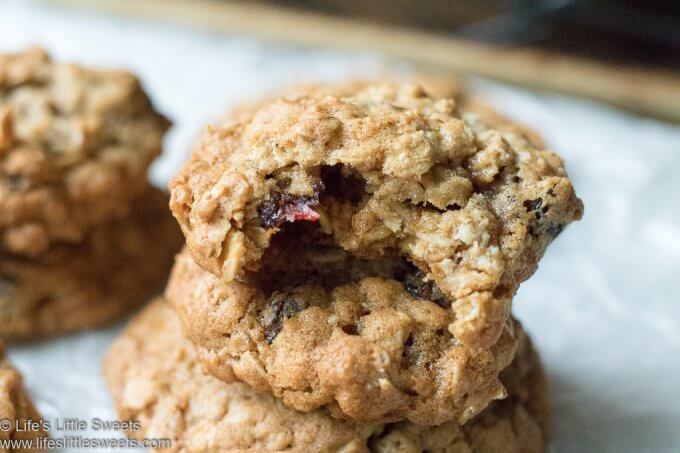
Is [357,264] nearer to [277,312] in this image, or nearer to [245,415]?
[277,312]

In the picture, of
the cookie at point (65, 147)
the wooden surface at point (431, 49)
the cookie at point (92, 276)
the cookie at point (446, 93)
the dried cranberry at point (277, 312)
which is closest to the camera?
the dried cranberry at point (277, 312)

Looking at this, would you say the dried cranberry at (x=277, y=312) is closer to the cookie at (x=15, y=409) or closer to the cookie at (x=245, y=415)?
the cookie at (x=245, y=415)

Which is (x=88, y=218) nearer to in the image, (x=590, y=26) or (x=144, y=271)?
(x=144, y=271)

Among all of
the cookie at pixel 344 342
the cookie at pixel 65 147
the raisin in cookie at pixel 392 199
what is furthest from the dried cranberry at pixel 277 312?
the cookie at pixel 65 147

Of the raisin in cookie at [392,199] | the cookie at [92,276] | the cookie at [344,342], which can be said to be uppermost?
the raisin in cookie at [392,199]

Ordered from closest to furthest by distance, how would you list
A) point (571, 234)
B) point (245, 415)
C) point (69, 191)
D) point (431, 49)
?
point (245, 415) < point (69, 191) < point (571, 234) < point (431, 49)

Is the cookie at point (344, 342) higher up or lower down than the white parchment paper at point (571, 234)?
higher up

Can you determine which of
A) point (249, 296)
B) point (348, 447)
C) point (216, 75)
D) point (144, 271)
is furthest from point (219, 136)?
point (216, 75)

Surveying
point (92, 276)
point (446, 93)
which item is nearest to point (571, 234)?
point (446, 93)

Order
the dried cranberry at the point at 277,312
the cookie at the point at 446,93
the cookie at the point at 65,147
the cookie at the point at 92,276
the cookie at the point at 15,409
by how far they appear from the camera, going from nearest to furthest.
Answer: the dried cranberry at the point at 277,312
the cookie at the point at 15,409
the cookie at the point at 65,147
the cookie at the point at 92,276
the cookie at the point at 446,93

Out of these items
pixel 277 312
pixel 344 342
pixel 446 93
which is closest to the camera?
pixel 344 342
